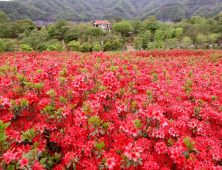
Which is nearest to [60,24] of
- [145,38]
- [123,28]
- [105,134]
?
[123,28]

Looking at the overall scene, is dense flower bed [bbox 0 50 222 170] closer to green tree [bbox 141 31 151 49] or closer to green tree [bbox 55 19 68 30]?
green tree [bbox 141 31 151 49]

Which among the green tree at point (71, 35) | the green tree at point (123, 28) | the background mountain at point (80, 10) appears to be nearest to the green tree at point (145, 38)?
the green tree at point (123, 28)

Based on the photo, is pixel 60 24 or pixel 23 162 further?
pixel 60 24

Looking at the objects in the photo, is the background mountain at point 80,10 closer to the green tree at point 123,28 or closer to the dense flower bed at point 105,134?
the green tree at point 123,28

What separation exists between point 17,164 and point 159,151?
5.44ft

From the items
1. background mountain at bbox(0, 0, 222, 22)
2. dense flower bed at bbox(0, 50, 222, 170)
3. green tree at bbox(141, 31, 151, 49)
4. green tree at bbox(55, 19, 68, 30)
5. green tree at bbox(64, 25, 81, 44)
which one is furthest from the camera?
background mountain at bbox(0, 0, 222, 22)

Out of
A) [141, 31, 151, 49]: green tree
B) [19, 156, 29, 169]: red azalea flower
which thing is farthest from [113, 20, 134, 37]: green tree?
[19, 156, 29, 169]: red azalea flower

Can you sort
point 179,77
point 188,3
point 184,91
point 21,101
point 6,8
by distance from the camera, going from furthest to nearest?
point 188,3 → point 6,8 → point 179,77 → point 184,91 → point 21,101

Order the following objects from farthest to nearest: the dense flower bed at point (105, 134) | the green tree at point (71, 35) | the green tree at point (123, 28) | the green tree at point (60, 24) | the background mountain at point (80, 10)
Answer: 1. the background mountain at point (80, 10)
2. the green tree at point (60, 24)
3. the green tree at point (123, 28)
4. the green tree at point (71, 35)
5. the dense flower bed at point (105, 134)

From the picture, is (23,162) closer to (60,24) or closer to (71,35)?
(71,35)

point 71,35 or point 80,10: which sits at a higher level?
point 80,10

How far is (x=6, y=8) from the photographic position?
58.7 metres

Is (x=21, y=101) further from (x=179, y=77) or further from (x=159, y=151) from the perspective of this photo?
(x=179, y=77)

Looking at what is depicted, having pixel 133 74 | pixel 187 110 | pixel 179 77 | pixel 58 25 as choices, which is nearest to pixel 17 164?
pixel 187 110
